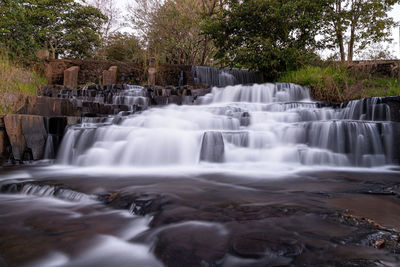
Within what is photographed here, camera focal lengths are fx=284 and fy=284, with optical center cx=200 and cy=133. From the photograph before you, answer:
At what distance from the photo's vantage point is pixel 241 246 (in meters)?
1.63

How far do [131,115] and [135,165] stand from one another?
7.88ft

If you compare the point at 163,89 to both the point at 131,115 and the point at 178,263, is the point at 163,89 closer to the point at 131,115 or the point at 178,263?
the point at 131,115

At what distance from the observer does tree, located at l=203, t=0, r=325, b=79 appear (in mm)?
10711

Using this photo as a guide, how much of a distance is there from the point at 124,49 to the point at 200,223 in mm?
18080

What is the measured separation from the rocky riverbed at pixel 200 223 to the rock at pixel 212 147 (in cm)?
161

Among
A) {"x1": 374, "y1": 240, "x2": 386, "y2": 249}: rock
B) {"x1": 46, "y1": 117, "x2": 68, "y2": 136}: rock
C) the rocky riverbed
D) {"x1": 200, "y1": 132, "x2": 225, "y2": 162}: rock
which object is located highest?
{"x1": 46, "y1": 117, "x2": 68, "y2": 136}: rock

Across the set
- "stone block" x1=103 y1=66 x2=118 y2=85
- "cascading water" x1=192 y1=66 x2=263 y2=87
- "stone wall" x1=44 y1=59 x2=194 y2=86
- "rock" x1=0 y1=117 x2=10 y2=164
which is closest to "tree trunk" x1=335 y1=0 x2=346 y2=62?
"cascading water" x1=192 y1=66 x2=263 y2=87

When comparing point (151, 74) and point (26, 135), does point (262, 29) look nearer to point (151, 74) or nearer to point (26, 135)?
point (151, 74)

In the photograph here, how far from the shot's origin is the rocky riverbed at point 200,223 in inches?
61.4

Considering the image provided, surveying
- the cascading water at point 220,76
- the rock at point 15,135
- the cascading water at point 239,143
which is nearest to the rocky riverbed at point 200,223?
the cascading water at point 239,143

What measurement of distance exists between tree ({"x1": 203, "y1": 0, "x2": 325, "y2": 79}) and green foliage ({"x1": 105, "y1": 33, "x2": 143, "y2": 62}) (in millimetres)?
5983

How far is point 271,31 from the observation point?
11.3m

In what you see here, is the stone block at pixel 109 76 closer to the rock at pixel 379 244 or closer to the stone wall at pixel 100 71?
the stone wall at pixel 100 71

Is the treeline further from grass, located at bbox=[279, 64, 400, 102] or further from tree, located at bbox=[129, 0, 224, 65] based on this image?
grass, located at bbox=[279, 64, 400, 102]
